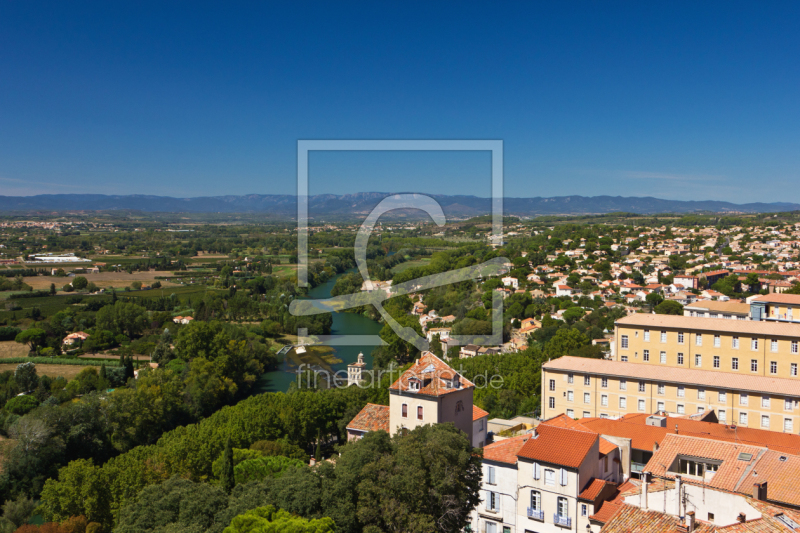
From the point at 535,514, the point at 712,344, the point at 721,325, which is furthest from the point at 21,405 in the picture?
the point at 721,325

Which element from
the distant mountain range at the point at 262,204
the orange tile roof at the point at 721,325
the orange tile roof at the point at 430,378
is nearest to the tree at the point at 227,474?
the orange tile roof at the point at 430,378

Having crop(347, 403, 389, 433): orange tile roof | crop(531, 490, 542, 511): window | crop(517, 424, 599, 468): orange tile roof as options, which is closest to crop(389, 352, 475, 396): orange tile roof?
crop(347, 403, 389, 433): orange tile roof

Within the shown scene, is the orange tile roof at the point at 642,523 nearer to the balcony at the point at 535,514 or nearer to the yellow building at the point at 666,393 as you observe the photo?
the balcony at the point at 535,514

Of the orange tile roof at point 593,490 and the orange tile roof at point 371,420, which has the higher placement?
the orange tile roof at point 593,490

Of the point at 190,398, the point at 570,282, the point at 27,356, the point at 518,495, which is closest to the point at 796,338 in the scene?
the point at 518,495

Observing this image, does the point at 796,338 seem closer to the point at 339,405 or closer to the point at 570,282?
the point at 339,405

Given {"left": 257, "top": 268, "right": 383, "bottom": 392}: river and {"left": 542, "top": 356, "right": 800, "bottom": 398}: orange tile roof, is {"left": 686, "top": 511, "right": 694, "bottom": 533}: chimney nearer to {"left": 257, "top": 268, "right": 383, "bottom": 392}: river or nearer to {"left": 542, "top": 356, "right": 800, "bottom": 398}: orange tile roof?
{"left": 542, "top": 356, "right": 800, "bottom": 398}: orange tile roof

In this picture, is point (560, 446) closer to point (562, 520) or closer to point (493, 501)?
point (562, 520)
